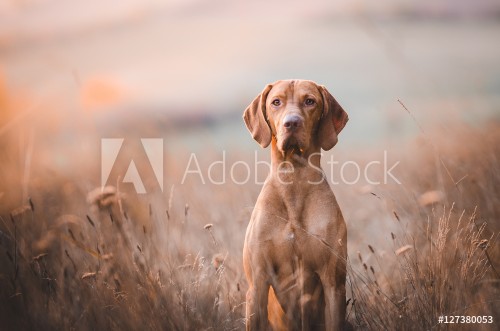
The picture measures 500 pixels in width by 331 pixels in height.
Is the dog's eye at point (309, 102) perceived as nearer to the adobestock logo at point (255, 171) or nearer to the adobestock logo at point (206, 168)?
the adobestock logo at point (206, 168)

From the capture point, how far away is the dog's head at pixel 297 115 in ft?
15.4

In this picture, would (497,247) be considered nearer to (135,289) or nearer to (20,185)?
(135,289)

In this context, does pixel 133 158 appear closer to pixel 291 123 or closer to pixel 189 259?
pixel 189 259

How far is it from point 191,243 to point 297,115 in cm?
222

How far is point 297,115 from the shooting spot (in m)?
4.65

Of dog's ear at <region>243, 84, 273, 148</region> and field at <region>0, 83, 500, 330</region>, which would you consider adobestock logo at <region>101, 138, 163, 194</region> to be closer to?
field at <region>0, 83, 500, 330</region>

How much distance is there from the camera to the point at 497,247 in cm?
519

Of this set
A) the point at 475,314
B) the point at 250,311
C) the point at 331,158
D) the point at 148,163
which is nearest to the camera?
the point at 475,314

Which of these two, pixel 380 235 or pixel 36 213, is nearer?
pixel 36 213

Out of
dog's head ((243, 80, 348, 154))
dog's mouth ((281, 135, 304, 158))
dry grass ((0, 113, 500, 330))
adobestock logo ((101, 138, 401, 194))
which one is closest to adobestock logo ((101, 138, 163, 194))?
adobestock logo ((101, 138, 401, 194))

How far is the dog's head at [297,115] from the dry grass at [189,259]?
703mm

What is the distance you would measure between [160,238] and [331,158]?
2717mm

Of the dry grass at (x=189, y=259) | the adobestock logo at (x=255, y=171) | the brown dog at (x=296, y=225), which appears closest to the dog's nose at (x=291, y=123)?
the brown dog at (x=296, y=225)

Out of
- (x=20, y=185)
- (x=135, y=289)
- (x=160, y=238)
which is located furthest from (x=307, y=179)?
(x=20, y=185)
